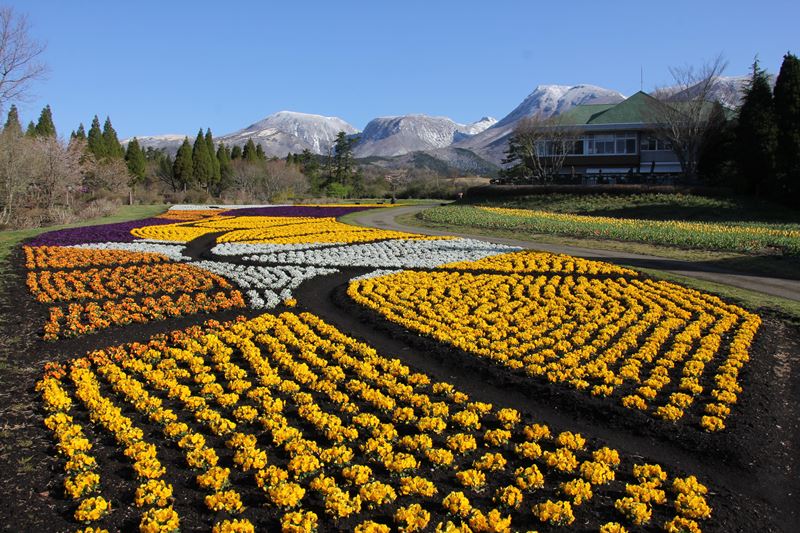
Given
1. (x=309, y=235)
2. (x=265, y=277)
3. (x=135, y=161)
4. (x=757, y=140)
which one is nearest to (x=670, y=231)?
(x=757, y=140)

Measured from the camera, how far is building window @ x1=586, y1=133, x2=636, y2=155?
5534 cm

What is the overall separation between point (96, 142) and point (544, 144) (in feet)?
170

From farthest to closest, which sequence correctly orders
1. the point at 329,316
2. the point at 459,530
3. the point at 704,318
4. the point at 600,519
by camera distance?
1. the point at 329,316
2. the point at 704,318
3. the point at 600,519
4. the point at 459,530

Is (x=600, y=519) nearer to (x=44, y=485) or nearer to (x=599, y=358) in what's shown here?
(x=599, y=358)

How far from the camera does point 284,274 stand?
17.6 m

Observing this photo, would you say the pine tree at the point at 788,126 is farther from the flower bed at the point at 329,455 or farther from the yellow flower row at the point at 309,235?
the flower bed at the point at 329,455

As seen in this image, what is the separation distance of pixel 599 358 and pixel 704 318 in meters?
4.08

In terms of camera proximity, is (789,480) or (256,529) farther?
(789,480)

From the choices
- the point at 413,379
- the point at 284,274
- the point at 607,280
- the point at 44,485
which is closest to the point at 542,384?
the point at 413,379

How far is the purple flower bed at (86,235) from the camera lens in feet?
78.8

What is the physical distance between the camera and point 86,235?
26.7 m

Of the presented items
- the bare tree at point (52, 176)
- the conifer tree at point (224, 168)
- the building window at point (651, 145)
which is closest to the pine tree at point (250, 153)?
the conifer tree at point (224, 168)

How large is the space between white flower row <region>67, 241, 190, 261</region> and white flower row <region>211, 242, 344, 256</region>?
4.73 ft

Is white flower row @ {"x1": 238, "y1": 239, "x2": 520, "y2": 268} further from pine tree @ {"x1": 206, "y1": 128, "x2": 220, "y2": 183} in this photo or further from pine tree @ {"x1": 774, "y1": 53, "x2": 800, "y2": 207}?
pine tree @ {"x1": 206, "y1": 128, "x2": 220, "y2": 183}
